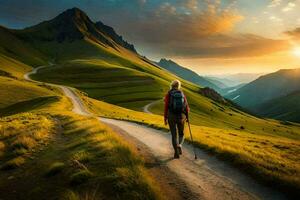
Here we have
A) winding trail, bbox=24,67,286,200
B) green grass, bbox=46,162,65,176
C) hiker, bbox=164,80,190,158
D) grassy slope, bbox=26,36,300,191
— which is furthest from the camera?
hiker, bbox=164,80,190,158

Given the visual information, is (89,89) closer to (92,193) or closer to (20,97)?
(20,97)

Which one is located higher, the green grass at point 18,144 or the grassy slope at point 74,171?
the grassy slope at point 74,171

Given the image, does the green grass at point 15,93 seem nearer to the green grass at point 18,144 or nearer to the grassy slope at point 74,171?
the green grass at point 18,144

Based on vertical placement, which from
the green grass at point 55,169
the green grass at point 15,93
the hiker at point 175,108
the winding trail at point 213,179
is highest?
the hiker at point 175,108

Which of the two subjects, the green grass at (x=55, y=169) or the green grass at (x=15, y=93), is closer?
the green grass at (x=55, y=169)

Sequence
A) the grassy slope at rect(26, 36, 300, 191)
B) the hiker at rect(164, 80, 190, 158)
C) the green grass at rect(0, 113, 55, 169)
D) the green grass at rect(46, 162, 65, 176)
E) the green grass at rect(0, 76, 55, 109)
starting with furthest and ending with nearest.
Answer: the green grass at rect(0, 76, 55, 109) → the green grass at rect(0, 113, 55, 169) → the hiker at rect(164, 80, 190, 158) → the grassy slope at rect(26, 36, 300, 191) → the green grass at rect(46, 162, 65, 176)

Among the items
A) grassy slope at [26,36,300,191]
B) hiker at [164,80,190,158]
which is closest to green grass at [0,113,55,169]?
hiker at [164,80,190,158]

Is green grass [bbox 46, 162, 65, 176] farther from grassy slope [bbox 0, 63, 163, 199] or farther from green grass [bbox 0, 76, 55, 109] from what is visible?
green grass [bbox 0, 76, 55, 109]

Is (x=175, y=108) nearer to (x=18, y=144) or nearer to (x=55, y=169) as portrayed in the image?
(x=55, y=169)

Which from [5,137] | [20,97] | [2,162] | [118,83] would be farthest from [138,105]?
[2,162]

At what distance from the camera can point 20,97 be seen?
71.9m

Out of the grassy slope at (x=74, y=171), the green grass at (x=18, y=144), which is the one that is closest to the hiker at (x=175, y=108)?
the grassy slope at (x=74, y=171)

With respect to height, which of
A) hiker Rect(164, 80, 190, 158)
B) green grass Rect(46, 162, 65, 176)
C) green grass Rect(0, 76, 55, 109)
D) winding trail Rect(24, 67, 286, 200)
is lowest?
green grass Rect(0, 76, 55, 109)

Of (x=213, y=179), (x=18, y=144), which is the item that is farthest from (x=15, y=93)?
(x=213, y=179)
